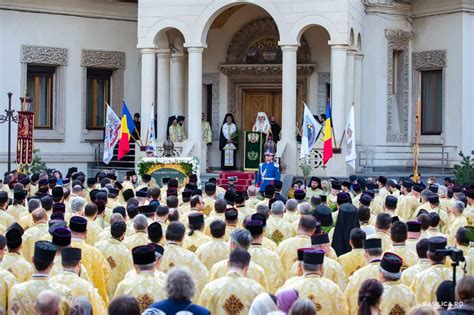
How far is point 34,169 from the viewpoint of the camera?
27.8 m

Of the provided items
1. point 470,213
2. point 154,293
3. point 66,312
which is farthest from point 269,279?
point 470,213

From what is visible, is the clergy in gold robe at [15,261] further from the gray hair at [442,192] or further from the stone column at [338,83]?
the stone column at [338,83]

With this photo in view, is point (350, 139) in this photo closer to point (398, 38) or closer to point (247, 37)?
point (398, 38)

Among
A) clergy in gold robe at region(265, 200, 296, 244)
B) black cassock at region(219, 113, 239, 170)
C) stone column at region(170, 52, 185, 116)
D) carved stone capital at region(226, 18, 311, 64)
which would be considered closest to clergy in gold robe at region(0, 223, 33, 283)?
clergy in gold robe at region(265, 200, 296, 244)

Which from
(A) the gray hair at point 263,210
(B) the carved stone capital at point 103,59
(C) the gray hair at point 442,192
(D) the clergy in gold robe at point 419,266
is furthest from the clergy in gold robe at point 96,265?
(B) the carved stone capital at point 103,59

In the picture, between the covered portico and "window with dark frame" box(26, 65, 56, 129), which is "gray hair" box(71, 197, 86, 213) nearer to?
the covered portico

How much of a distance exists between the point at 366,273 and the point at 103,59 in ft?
75.8

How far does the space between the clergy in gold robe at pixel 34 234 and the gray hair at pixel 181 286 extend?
5033 millimetres

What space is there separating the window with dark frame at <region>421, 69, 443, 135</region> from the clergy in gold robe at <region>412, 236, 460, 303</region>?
21.4m

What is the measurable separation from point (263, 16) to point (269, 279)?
21289 mm

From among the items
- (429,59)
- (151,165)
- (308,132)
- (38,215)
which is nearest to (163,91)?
(151,165)

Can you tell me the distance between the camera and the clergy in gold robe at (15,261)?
10266 millimetres

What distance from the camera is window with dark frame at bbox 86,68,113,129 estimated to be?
32125 mm

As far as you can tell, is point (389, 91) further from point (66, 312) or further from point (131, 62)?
point (66, 312)
